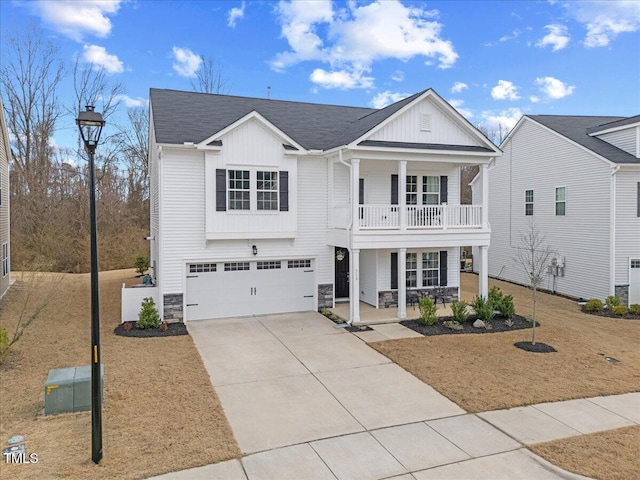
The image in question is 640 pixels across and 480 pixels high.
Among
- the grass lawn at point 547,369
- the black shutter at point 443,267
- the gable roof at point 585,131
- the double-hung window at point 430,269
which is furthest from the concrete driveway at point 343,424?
the gable roof at point 585,131

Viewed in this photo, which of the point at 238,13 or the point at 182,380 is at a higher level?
the point at 238,13

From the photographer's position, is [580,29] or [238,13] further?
[238,13]

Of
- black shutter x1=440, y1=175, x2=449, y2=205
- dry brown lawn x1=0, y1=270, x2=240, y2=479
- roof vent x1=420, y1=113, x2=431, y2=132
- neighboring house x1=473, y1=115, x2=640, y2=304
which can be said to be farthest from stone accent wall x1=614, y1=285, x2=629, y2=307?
dry brown lawn x1=0, y1=270, x2=240, y2=479

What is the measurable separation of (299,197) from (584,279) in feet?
39.7

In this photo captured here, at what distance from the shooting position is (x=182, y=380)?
8.52m

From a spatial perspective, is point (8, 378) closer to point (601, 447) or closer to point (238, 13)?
point (601, 447)

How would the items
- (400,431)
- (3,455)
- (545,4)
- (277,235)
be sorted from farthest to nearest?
(545,4), (277,235), (400,431), (3,455)

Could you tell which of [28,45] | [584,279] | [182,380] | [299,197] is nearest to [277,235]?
[299,197]

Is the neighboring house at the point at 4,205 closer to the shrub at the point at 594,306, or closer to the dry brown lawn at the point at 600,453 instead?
the dry brown lawn at the point at 600,453

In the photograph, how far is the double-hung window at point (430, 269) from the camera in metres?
15.9

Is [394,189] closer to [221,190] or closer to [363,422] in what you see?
[221,190]

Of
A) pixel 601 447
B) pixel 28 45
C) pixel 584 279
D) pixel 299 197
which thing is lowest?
pixel 601 447

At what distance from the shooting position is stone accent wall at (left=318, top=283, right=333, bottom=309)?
1495 cm

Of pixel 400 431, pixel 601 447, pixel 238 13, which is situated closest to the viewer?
pixel 601 447
